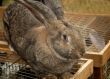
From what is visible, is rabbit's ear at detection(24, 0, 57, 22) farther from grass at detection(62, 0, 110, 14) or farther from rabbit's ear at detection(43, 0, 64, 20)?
grass at detection(62, 0, 110, 14)

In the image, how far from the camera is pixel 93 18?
1906mm

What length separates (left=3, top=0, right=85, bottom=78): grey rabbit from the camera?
1.03 metres

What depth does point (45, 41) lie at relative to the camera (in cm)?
109

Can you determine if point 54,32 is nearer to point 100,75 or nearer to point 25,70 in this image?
point 25,70

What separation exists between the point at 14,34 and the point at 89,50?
43 cm

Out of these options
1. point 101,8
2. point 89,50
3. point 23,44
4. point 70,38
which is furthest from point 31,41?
point 101,8

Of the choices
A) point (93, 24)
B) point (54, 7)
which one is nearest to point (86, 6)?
point (93, 24)

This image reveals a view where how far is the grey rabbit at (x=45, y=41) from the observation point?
40.7 inches

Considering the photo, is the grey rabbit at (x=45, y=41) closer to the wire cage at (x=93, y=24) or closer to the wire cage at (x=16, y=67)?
the wire cage at (x=16, y=67)

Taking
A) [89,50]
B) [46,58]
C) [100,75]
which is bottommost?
[100,75]

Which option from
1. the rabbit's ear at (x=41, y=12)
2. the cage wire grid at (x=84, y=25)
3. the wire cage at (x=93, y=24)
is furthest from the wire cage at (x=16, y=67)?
the rabbit's ear at (x=41, y=12)

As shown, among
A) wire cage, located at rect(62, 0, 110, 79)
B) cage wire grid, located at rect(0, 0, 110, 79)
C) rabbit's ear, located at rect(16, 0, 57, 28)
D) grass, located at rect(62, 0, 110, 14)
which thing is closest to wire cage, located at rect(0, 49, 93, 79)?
cage wire grid, located at rect(0, 0, 110, 79)

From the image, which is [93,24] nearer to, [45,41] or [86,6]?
[45,41]

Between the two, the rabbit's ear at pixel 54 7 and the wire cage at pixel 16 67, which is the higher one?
the rabbit's ear at pixel 54 7
